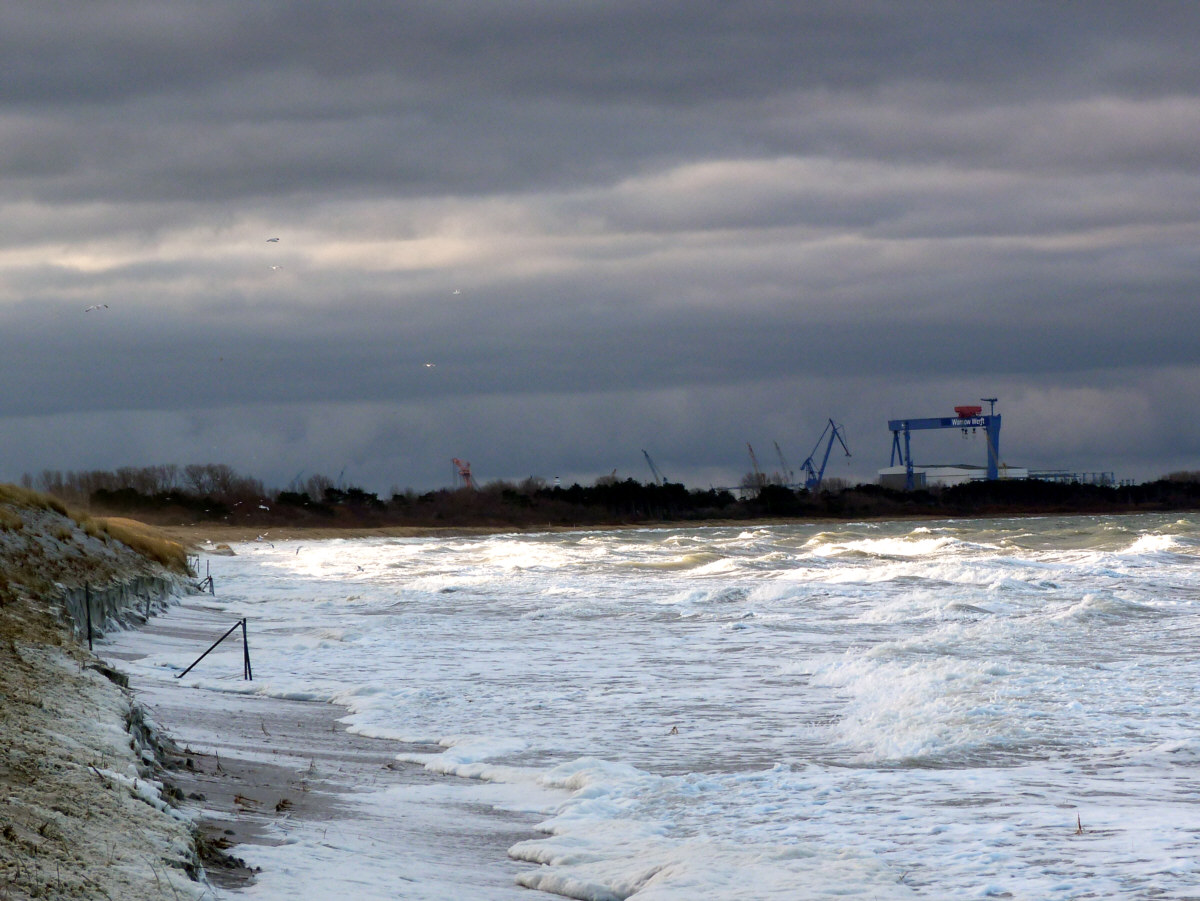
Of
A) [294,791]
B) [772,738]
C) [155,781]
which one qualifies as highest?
[155,781]

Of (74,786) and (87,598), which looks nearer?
(74,786)

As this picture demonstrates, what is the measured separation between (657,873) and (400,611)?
2667 cm

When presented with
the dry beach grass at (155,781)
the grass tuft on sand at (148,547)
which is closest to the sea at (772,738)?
the dry beach grass at (155,781)

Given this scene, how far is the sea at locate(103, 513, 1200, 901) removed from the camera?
8.63 meters

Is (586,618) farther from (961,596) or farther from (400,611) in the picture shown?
(961,596)

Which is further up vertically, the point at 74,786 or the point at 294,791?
the point at 74,786

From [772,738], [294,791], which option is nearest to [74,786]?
[294,791]

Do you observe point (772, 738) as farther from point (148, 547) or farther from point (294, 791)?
point (148, 547)

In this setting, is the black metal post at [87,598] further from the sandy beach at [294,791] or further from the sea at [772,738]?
the sandy beach at [294,791]

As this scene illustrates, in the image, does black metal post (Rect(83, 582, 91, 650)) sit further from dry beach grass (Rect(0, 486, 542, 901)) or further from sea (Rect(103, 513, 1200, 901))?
dry beach grass (Rect(0, 486, 542, 901))

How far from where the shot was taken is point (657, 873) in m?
8.73

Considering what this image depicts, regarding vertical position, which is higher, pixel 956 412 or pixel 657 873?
pixel 956 412

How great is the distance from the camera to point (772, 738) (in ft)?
46.6

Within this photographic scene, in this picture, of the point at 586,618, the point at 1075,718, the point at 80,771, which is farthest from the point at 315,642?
the point at 80,771
